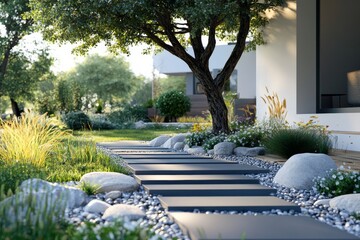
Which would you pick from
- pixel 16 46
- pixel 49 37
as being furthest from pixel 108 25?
pixel 16 46

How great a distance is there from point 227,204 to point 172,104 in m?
17.3

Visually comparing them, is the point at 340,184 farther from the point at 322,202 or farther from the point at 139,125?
the point at 139,125

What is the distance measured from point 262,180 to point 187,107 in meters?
16.4

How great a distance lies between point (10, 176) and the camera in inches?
198

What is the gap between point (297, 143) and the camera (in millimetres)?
7516

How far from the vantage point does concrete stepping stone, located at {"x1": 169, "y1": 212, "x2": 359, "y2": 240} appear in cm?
329

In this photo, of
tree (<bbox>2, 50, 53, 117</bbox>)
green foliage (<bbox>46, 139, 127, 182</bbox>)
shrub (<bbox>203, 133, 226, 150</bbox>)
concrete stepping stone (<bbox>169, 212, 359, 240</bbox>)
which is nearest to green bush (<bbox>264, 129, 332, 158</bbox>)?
shrub (<bbox>203, 133, 226, 150</bbox>)

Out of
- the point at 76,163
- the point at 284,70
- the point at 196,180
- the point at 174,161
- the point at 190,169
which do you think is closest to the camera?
the point at 196,180

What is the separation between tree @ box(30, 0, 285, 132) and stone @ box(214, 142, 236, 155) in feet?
4.80

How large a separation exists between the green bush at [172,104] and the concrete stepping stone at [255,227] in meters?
17.5

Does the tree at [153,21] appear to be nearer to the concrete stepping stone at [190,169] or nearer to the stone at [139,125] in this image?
the concrete stepping stone at [190,169]

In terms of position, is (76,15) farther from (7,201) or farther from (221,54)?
(221,54)

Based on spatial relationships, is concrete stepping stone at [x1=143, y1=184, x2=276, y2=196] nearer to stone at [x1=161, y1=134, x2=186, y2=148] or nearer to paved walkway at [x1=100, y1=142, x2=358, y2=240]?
paved walkway at [x1=100, y1=142, x2=358, y2=240]

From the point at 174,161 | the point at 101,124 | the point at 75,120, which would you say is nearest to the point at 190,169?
the point at 174,161
